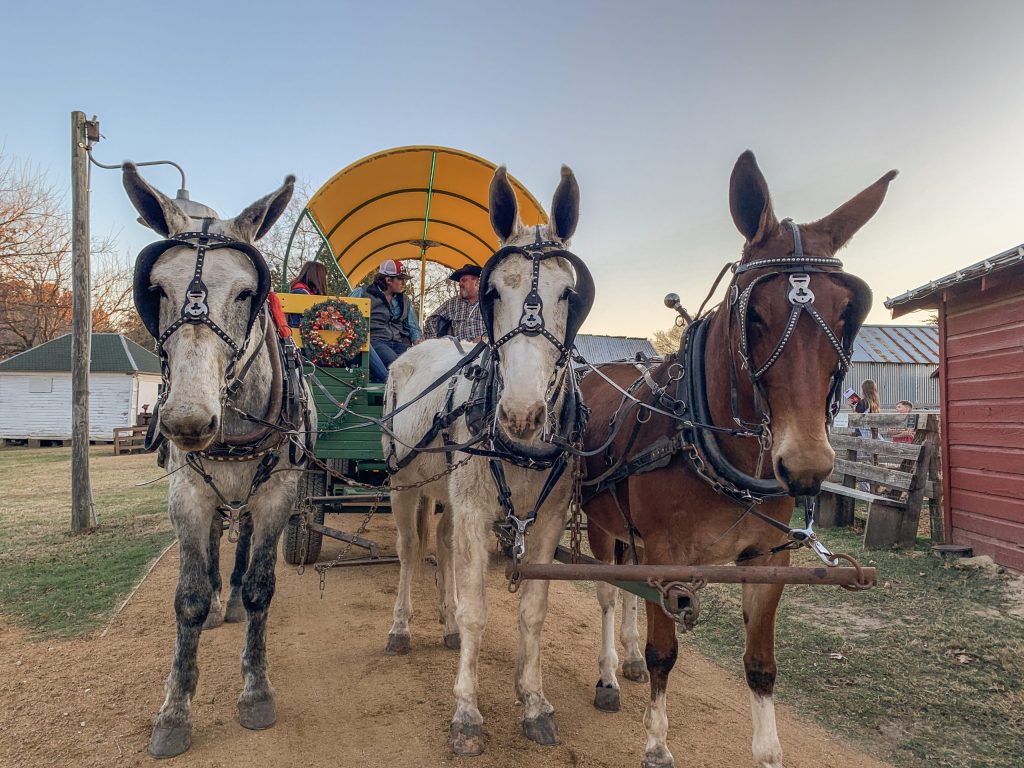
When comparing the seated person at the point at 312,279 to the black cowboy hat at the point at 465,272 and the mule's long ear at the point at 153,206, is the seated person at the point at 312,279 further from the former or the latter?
the mule's long ear at the point at 153,206

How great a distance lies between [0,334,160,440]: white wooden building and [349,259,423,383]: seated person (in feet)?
73.9

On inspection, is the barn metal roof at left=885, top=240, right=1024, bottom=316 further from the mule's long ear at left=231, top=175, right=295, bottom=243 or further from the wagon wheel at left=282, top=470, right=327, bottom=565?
the wagon wheel at left=282, top=470, right=327, bottom=565

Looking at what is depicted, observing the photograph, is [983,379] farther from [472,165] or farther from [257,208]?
[257,208]

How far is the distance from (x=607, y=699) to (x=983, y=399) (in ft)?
18.2

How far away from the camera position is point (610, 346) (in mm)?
29953

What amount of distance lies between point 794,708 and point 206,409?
11.1 feet

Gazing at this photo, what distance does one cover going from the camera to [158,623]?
14.7ft

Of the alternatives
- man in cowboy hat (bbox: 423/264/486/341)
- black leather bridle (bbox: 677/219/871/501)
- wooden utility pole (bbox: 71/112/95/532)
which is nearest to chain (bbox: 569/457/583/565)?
black leather bridle (bbox: 677/219/871/501)

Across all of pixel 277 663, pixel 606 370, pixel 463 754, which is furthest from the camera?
pixel 606 370

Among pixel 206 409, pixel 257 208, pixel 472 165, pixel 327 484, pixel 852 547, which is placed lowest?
pixel 852 547

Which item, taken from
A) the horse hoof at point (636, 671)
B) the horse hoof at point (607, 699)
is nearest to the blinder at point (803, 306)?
the horse hoof at point (607, 699)

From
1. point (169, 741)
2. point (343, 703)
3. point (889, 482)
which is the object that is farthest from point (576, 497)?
point (889, 482)

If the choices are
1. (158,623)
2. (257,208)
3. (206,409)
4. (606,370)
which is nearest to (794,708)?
(606,370)

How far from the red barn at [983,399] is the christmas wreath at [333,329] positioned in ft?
18.7
